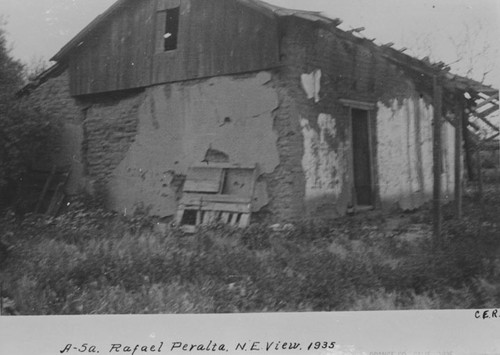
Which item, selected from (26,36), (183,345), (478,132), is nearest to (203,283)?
(183,345)

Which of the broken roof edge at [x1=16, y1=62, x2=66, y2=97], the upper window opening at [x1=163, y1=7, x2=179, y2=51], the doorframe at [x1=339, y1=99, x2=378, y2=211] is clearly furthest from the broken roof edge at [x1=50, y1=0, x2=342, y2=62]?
the doorframe at [x1=339, y1=99, x2=378, y2=211]

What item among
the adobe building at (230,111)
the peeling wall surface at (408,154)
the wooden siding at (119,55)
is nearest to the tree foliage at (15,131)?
the adobe building at (230,111)

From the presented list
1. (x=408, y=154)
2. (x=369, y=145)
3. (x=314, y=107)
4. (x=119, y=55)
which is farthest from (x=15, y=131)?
(x=408, y=154)

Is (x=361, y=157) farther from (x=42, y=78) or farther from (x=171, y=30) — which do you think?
(x=42, y=78)

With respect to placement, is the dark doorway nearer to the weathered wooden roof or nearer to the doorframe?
the doorframe

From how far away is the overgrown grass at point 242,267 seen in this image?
346 cm

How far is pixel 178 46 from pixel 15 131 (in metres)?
1.76

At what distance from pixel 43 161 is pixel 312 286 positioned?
2.86 meters

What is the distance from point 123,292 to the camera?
3.50 metres

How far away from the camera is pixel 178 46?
15.9 ft

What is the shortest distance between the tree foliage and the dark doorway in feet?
10.4

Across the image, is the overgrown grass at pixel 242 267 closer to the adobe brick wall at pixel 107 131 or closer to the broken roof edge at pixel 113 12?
the adobe brick wall at pixel 107 131

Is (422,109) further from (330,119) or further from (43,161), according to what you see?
(43,161)

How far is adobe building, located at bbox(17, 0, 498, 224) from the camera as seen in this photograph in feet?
15.3
